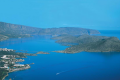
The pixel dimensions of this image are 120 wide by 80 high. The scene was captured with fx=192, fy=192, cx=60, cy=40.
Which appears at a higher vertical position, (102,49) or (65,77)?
(102,49)

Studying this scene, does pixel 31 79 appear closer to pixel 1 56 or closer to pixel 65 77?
pixel 65 77

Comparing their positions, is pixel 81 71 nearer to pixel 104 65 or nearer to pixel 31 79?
pixel 104 65

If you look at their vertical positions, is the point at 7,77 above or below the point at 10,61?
below

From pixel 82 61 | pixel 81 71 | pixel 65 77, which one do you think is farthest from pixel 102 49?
pixel 65 77

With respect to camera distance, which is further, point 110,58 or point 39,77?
point 110,58

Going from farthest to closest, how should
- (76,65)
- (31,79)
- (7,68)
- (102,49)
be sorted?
(102,49)
(76,65)
(7,68)
(31,79)

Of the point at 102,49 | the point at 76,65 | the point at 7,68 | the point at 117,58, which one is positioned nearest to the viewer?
the point at 7,68

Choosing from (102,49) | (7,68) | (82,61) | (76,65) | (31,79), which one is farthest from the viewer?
(102,49)

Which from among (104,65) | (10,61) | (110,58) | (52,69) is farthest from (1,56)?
(110,58)

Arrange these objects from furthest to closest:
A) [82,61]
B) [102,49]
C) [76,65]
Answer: [102,49]
[82,61]
[76,65]
